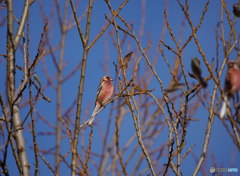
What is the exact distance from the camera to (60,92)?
2.95 m

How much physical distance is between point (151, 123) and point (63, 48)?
215cm

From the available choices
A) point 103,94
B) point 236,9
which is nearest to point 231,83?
point 236,9

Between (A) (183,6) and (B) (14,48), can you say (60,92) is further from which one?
(A) (183,6)

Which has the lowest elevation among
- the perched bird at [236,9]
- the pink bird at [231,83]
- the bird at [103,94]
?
the pink bird at [231,83]

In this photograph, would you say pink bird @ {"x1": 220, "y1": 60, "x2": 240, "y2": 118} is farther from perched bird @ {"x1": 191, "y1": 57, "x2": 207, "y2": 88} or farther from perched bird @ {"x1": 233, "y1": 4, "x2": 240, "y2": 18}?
perched bird @ {"x1": 233, "y1": 4, "x2": 240, "y2": 18}

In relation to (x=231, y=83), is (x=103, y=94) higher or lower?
higher

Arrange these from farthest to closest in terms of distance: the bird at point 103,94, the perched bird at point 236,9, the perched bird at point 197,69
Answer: the bird at point 103,94 < the perched bird at point 236,9 < the perched bird at point 197,69

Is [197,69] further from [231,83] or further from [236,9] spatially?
[236,9]

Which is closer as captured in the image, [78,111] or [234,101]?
[234,101]

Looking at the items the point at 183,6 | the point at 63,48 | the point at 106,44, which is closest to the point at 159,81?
the point at 183,6

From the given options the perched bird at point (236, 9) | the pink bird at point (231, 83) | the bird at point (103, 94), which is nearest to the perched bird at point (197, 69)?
the pink bird at point (231, 83)

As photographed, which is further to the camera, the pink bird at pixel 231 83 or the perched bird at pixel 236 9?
the perched bird at pixel 236 9

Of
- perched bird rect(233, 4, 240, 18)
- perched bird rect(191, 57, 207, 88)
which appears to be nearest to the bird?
perched bird rect(233, 4, 240, 18)

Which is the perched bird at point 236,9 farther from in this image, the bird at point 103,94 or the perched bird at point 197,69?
the bird at point 103,94
